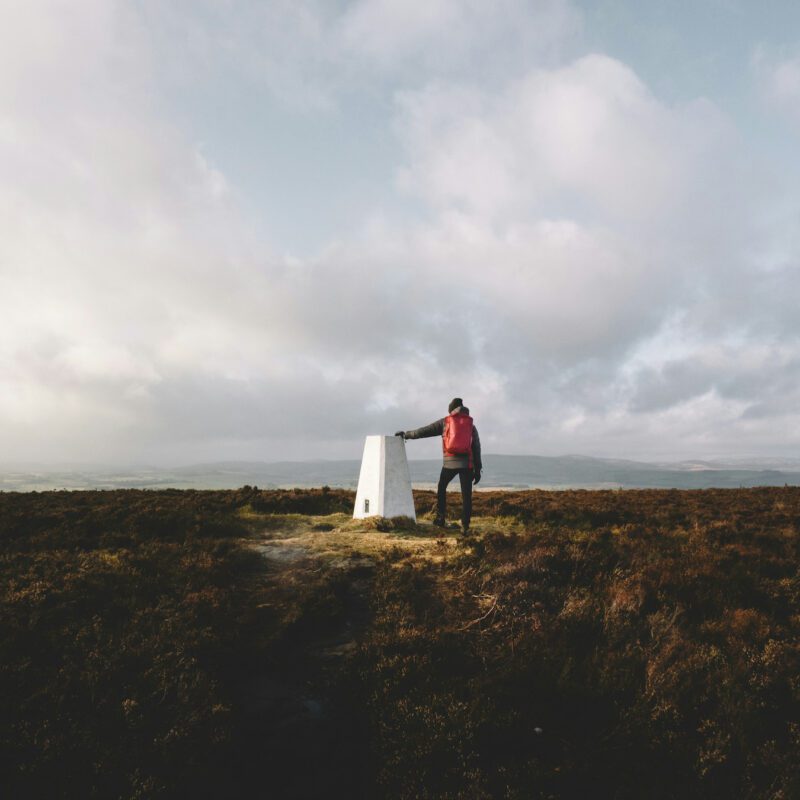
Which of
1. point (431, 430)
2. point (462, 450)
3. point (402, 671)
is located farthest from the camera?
point (431, 430)

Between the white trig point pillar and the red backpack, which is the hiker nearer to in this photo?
the red backpack

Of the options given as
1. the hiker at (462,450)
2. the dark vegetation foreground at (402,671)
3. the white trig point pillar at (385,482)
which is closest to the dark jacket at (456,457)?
the hiker at (462,450)

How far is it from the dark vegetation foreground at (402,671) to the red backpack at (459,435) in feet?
9.69

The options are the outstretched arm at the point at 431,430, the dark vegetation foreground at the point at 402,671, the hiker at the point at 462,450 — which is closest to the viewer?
the dark vegetation foreground at the point at 402,671

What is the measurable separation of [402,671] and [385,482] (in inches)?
316

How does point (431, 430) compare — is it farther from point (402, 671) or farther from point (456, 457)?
point (402, 671)

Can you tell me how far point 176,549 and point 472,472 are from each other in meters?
7.19

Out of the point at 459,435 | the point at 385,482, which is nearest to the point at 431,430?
the point at 459,435

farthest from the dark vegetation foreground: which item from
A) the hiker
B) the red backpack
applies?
the red backpack

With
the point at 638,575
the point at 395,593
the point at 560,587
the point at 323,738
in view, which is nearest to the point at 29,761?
the point at 323,738

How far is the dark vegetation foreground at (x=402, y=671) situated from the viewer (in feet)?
13.3

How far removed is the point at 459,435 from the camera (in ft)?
40.1

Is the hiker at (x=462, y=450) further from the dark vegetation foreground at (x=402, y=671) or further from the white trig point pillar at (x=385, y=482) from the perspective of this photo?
the dark vegetation foreground at (x=402, y=671)

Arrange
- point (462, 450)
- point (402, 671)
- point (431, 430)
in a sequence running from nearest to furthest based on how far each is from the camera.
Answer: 1. point (402, 671)
2. point (462, 450)
3. point (431, 430)
